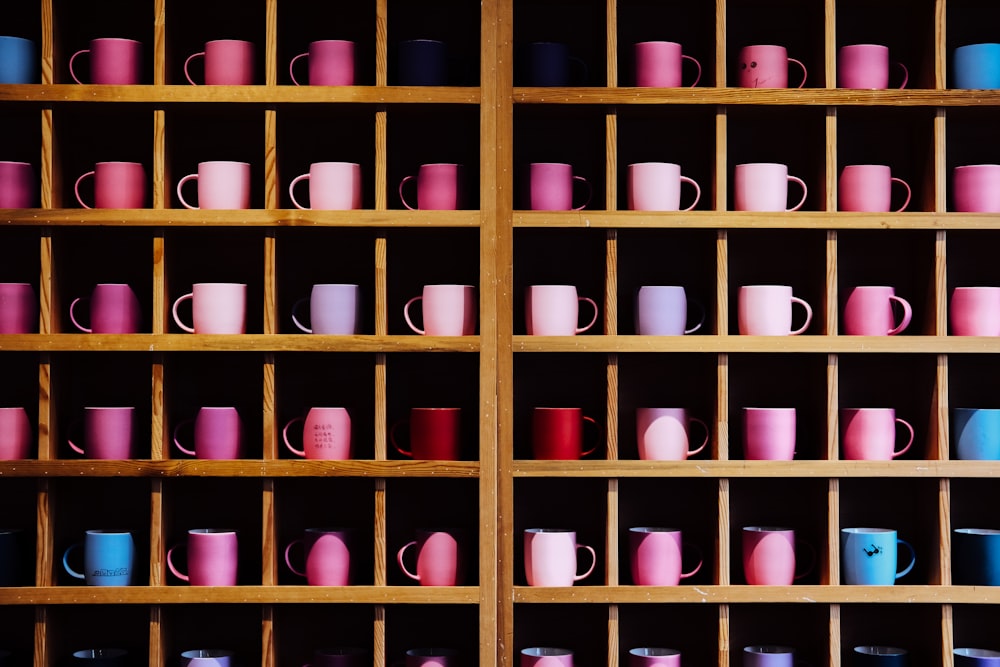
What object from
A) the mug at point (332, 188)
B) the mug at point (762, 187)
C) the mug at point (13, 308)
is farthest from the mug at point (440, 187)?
the mug at point (13, 308)

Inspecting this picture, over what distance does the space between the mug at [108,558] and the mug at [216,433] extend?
0.21 metres

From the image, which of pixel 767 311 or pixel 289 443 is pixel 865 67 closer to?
pixel 767 311

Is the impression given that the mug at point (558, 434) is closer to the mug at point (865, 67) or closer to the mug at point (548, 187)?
the mug at point (548, 187)

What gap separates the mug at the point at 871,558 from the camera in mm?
2076

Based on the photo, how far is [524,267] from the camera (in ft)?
7.62

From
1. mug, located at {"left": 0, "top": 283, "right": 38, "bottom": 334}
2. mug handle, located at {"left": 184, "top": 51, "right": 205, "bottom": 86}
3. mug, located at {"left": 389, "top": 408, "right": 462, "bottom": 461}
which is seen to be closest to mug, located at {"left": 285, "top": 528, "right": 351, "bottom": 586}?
mug, located at {"left": 389, "top": 408, "right": 462, "bottom": 461}

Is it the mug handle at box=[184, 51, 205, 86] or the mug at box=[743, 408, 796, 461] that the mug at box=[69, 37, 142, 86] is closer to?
the mug handle at box=[184, 51, 205, 86]

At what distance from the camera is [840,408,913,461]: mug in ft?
6.88

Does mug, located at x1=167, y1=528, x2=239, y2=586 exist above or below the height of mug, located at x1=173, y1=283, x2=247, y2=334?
below

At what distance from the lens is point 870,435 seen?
2098 mm

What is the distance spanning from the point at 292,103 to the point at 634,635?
1.28m

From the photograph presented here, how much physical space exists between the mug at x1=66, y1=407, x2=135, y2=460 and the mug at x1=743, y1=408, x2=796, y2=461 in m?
1.19

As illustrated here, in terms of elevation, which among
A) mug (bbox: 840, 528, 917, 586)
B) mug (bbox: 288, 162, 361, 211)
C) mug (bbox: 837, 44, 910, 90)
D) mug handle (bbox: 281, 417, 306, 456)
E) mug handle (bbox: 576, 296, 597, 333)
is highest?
mug (bbox: 837, 44, 910, 90)

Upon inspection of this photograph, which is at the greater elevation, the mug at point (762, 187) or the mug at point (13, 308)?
the mug at point (762, 187)
